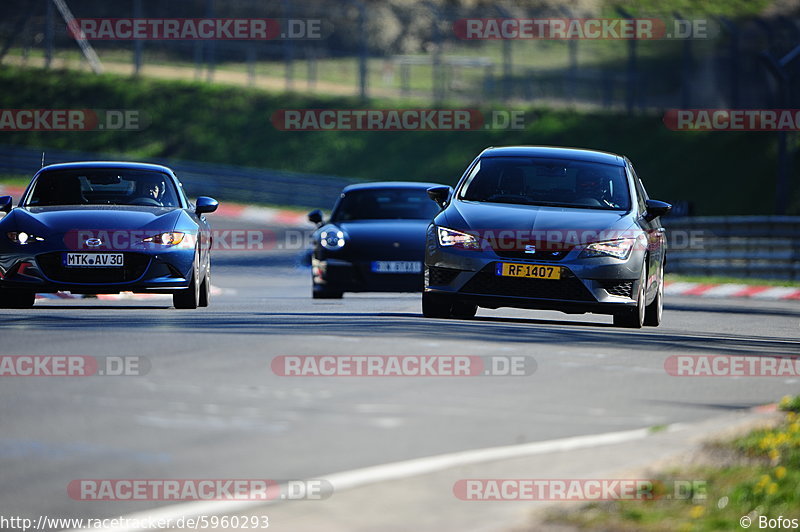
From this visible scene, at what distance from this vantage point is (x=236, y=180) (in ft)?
137

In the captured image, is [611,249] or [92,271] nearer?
[611,249]

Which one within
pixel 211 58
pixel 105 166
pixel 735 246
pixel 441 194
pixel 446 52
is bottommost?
pixel 735 246

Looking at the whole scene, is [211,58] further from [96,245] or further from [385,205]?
[96,245]

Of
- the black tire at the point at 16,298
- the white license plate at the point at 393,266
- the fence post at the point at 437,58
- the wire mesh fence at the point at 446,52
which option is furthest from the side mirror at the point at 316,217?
the fence post at the point at 437,58

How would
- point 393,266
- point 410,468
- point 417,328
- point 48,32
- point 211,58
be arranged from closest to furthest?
point 410,468
point 417,328
point 393,266
point 48,32
point 211,58

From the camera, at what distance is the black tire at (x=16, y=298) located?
47.1 ft

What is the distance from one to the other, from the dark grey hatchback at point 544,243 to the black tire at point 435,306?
12 mm

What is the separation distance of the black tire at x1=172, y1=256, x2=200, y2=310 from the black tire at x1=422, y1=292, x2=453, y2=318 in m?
2.25

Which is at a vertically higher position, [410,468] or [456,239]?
[456,239]

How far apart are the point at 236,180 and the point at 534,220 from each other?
29.1m

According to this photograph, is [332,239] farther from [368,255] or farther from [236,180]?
[236,180]

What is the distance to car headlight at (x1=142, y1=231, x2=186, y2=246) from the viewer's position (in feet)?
46.2

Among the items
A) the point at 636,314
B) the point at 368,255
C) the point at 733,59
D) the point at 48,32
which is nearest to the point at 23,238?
the point at 368,255

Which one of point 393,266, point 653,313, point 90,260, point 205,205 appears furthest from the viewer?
point 393,266
